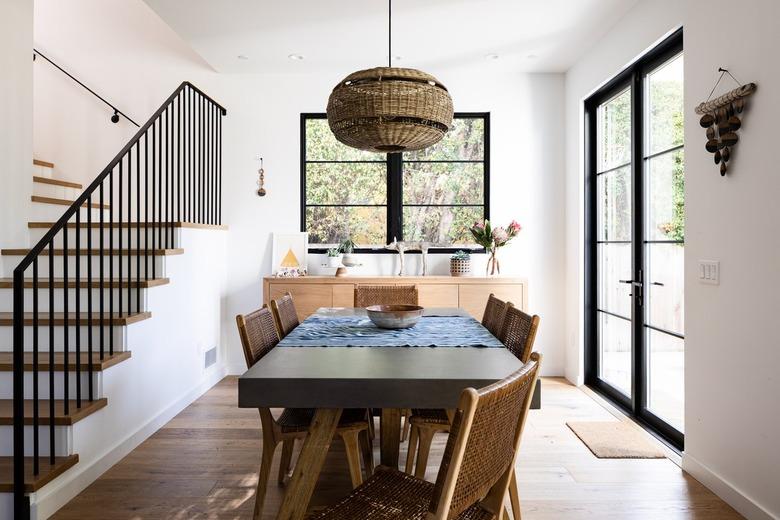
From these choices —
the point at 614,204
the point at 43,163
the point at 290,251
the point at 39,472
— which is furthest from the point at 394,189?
the point at 39,472

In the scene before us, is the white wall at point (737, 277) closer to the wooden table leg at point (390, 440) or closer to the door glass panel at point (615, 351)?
the door glass panel at point (615, 351)

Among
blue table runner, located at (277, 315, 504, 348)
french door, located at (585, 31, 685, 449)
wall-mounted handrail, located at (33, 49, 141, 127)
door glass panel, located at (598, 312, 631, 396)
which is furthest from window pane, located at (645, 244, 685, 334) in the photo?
wall-mounted handrail, located at (33, 49, 141, 127)

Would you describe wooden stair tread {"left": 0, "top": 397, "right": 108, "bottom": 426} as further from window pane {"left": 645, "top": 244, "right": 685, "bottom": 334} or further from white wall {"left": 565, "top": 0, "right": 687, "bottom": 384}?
white wall {"left": 565, "top": 0, "right": 687, "bottom": 384}

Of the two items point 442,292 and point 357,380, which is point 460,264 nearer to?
point 442,292

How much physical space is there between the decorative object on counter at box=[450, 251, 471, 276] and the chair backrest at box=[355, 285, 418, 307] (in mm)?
896

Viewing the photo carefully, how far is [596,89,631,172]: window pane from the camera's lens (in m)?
3.61

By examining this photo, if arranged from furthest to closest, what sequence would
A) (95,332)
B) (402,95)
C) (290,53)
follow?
(290,53), (95,332), (402,95)

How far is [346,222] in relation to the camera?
4.73 metres

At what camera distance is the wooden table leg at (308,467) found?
168 cm

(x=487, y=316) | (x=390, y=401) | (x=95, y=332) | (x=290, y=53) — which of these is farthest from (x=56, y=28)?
(x=390, y=401)

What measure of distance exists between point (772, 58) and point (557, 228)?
2.59m

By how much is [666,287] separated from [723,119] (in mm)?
1125

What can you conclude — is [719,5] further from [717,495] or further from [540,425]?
[540,425]

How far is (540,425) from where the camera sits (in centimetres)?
329
